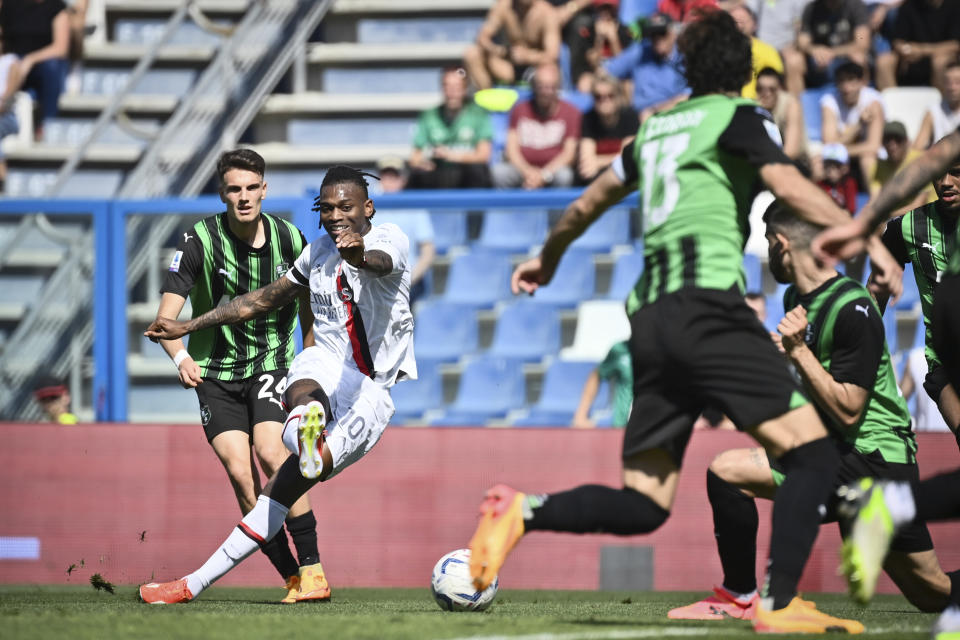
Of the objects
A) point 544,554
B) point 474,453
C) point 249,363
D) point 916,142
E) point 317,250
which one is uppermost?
point 916,142

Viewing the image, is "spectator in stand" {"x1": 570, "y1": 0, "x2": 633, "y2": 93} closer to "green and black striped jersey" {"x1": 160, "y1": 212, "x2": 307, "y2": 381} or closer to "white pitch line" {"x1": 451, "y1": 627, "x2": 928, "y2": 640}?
"green and black striped jersey" {"x1": 160, "y1": 212, "x2": 307, "y2": 381}

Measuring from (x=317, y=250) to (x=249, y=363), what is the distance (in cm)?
97

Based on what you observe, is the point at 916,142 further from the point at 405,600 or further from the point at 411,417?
the point at 405,600

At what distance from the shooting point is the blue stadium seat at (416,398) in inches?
387

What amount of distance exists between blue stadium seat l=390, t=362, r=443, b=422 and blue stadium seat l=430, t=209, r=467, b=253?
1066 millimetres

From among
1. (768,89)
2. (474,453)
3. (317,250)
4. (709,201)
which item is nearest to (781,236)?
(709,201)

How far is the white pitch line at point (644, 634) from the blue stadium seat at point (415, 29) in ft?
35.9

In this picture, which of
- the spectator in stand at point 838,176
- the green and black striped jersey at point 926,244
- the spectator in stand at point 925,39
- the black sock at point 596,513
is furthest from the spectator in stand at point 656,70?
the black sock at point 596,513

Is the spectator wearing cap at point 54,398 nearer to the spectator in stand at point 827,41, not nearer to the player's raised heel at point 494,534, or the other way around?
the player's raised heel at point 494,534

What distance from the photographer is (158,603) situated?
6559 millimetres

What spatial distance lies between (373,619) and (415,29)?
11.0 metres

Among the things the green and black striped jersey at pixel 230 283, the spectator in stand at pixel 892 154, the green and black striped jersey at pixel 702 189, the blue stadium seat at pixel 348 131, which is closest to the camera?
the green and black striped jersey at pixel 702 189

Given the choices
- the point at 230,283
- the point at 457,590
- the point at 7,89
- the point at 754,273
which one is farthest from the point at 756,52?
the point at 7,89

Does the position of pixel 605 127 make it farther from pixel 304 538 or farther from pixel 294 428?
pixel 294 428
